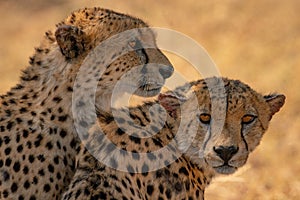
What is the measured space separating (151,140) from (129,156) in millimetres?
194

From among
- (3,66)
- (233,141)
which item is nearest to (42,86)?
(233,141)

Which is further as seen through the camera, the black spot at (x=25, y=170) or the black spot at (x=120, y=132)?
the black spot at (x=25, y=170)

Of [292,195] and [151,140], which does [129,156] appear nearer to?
[151,140]

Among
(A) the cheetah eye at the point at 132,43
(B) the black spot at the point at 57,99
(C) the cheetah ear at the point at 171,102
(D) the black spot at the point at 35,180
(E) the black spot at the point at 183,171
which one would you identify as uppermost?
(A) the cheetah eye at the point at 132,43

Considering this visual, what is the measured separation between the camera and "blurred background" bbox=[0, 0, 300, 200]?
796 centimetres

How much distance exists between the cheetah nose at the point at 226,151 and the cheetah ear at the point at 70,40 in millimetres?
998

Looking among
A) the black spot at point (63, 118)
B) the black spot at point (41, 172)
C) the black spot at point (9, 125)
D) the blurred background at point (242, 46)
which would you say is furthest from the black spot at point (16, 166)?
the blurred background at point (242, 46)

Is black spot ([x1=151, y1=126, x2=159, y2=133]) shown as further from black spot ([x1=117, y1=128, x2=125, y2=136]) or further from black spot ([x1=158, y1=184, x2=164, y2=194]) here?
black spot ([x1=158, y1=184, x2=164, y2=194])

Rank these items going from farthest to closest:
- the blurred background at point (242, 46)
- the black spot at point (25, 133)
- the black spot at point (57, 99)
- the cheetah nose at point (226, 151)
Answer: the blurred background at point (242, 46) → the black spot at point (57, 99) → the black spot at point (25, 133) → the cheetah nose at point (226, 151)

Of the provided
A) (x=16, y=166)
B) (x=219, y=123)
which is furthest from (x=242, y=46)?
(x=16, y=166)

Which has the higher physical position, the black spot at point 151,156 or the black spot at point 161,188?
the black spot at point 151,156

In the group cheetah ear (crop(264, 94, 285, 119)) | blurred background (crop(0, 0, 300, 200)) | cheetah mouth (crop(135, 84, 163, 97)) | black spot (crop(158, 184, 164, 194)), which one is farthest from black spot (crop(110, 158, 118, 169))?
blurred background (crop(0, 0, 300, 200))

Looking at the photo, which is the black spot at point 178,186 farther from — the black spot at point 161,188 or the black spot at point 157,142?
the black spot at point 157,142

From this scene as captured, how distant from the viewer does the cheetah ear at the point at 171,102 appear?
599 centimetres
